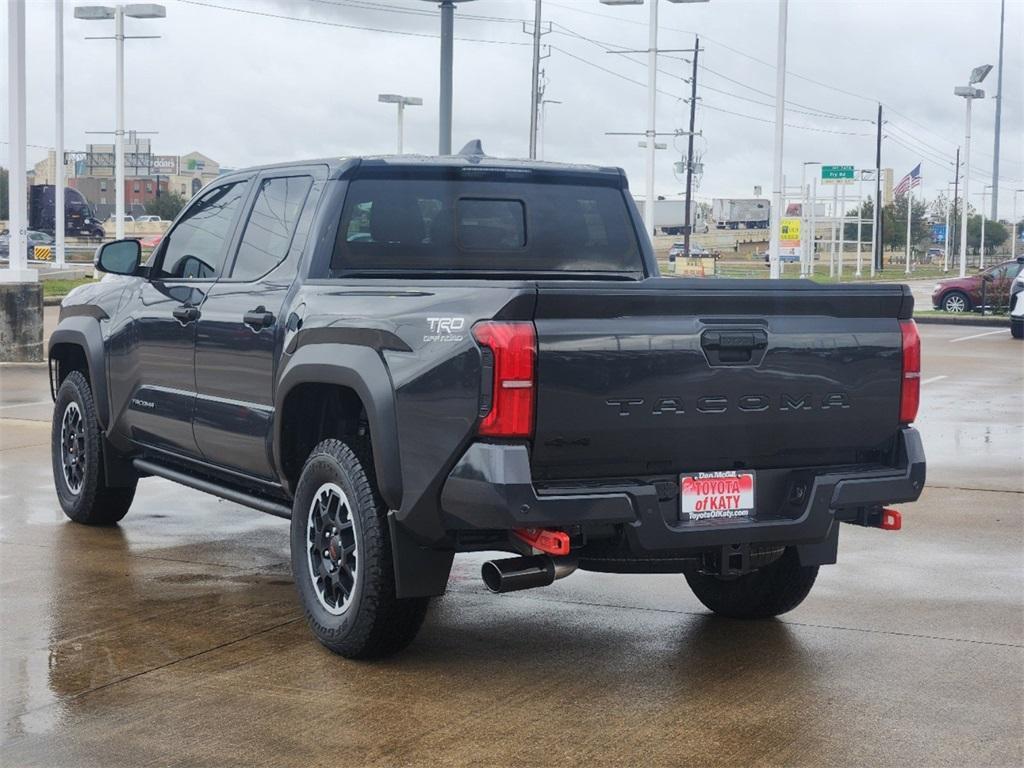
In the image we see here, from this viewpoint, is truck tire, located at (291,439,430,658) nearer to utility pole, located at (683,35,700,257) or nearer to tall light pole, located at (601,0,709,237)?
tall light pole, located at (601,0,709,237)

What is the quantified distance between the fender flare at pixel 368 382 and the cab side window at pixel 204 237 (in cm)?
145

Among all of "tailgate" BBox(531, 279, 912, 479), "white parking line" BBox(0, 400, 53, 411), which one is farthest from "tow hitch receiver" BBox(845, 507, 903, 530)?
"white parking line" BBox(0, 400, 53, 411)

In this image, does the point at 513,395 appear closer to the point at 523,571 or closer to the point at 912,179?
the point at 523,571

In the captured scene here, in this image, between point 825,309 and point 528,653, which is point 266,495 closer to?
point 528,653

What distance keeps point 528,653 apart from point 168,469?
99.6 inches

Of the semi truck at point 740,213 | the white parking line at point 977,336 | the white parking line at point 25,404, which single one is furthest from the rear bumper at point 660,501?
the semi truck at point 740,213

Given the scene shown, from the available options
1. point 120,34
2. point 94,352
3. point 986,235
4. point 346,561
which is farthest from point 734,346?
point 986,235

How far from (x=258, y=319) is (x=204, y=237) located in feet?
4.44

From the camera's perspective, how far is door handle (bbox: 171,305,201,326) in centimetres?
715

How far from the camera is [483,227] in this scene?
689 centimetres

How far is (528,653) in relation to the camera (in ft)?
19.8

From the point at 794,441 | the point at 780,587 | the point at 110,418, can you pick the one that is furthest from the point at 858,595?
the point at 110,418

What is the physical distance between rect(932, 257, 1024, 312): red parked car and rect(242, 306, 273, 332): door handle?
32.2 meters

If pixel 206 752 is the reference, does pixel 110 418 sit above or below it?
above
